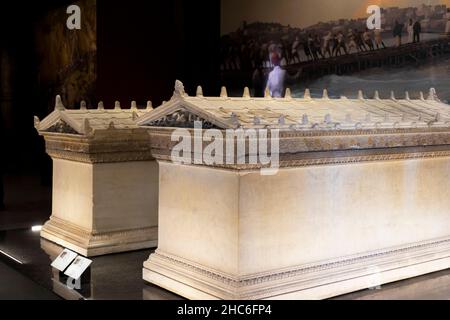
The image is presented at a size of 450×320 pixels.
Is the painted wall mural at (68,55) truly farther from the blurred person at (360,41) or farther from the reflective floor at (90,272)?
the reflective floor at (90,272)

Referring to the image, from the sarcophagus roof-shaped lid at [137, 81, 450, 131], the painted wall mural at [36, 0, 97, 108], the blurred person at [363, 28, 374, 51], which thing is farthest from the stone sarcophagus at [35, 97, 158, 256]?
the painted wall mural at [36, 0, 97, 108]

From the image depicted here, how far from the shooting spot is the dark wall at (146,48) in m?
12.6

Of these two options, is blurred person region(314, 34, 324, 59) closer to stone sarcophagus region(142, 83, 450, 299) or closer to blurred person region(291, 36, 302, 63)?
blurred person region(291, 36, 302, 63)

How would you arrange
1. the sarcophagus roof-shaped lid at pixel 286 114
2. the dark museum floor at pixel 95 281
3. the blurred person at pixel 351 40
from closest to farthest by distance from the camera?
the sarcophagus roof-shaped lid at pixel 286 114 → the dark museum floor at pixel 95 281 → the blurred person at pixel 351 40

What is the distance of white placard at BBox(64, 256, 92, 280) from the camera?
566 cm

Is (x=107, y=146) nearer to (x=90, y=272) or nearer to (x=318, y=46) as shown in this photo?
(x=90, y=272)

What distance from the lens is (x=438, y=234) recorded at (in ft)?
21.0

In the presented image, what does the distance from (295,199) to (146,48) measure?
27.2ft

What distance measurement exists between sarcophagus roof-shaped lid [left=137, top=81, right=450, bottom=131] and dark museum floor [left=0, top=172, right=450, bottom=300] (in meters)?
1.42

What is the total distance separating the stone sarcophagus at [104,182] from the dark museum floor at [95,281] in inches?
8.6

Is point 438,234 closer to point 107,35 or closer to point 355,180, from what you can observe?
point 355,180

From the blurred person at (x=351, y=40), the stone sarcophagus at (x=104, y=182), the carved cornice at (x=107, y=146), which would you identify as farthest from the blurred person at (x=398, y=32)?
the carved cornice at (x=107, y=146)

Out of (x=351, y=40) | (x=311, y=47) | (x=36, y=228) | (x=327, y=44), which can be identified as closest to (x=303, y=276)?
(x=36, y=228)
